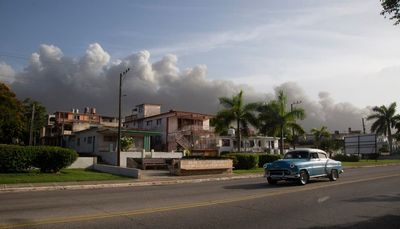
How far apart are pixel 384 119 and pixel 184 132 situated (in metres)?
46.3

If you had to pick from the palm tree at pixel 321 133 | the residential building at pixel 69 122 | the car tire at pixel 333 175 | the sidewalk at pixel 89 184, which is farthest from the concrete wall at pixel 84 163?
the palm tree at pixel 321 133

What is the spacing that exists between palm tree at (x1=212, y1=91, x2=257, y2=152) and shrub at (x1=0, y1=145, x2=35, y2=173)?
22.2m

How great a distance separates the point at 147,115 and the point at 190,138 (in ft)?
40.5

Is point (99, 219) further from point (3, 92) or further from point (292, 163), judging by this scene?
point (3, 92)

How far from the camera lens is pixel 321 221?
30.8 feet

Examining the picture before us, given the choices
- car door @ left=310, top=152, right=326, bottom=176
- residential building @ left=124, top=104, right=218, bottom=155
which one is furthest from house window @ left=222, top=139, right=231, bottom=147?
car door @ left=310, top=152, right=326, bottom=176

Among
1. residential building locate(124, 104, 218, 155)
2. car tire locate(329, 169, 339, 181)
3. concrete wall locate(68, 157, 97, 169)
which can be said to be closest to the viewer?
car tire locate(329, 169, 339, 181)

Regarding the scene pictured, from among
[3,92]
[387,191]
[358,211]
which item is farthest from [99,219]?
[3,92]

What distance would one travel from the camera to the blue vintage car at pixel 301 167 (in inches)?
714

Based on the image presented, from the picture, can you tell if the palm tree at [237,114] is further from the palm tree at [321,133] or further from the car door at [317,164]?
the palm tree at [321,133]

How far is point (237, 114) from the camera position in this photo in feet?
136

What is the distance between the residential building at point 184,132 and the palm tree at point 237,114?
7969 mm

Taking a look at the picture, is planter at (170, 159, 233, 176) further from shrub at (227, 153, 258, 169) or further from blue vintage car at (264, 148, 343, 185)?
blue vintage car at (264, 148, 343, 185)

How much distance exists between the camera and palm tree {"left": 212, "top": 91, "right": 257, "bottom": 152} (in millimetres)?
41500
